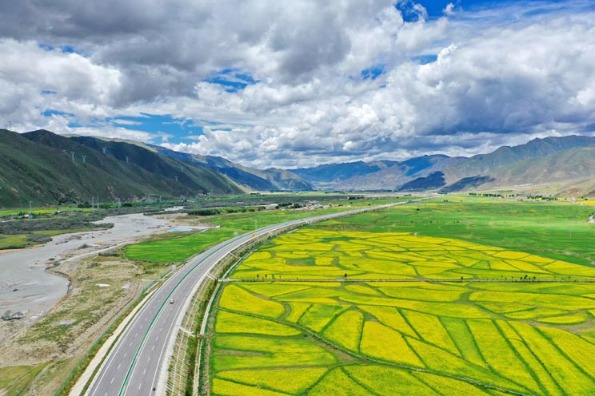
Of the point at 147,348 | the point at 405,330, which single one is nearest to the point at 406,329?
the point at 405,330

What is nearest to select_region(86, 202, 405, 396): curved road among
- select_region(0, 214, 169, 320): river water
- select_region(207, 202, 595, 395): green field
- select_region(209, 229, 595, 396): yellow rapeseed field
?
select_region(207, 202, 595, 395): green field

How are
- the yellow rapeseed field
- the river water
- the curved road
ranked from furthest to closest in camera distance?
the river water → the yellow rapeseed field → the curved road

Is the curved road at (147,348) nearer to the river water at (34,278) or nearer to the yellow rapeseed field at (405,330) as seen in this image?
the yellow rapeseed field at (405,330)

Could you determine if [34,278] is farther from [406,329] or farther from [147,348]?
[406,329]

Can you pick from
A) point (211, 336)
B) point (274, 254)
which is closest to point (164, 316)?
point (211, 336)

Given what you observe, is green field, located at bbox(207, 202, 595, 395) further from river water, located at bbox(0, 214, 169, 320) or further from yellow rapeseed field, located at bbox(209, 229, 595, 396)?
river water, located at bbox(0, 214, 169, 320)

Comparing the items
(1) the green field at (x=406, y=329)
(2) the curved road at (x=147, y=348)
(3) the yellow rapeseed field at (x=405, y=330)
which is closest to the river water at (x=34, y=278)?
(2) the curved road at (x=147, y=348)
